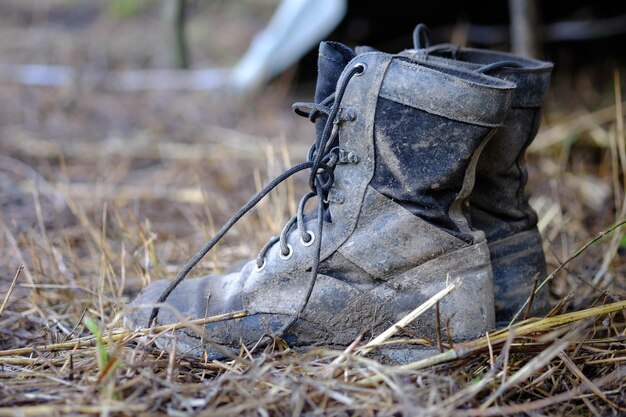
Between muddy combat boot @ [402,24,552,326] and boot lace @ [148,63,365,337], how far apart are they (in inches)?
11.2

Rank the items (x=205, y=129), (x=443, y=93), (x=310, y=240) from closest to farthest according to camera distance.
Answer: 1. (x=443, y=93)
2. (x=310, y=240)
3. (x=205, y=129)

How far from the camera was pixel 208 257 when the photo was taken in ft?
6.42

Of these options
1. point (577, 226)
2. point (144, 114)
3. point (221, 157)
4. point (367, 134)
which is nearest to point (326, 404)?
point (367, 134)

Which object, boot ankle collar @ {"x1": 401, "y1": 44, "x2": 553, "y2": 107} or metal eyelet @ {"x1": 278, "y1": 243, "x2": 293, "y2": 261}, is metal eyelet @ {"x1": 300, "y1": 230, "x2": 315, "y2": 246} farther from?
boot ankle collar @ {"x1": 401, "y1": 44, "x2": 553, "y2": 107}

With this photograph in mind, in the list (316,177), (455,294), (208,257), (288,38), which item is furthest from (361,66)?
(288,38)

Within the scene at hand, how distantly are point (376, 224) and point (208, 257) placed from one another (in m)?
0.74

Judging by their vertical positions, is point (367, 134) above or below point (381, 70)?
below

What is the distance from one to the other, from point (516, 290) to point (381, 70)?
24.3 inches

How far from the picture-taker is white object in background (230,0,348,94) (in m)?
3.93

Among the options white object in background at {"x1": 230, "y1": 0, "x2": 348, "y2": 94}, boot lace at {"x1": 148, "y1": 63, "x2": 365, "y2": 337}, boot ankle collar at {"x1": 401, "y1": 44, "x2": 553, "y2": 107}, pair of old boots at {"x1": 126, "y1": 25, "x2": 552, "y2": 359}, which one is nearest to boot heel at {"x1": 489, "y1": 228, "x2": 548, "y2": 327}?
pair of old boots at {"x1": 126, "y1": 25, "x2": 552, "y2": 359}

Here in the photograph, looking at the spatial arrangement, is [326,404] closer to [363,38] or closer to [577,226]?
[577,226]

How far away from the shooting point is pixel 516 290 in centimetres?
156

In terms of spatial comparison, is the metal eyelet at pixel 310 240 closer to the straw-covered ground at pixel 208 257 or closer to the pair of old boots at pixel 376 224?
the pair of old boots at pixel 376 224

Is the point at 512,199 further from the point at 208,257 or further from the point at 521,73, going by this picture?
the point at 208,257
